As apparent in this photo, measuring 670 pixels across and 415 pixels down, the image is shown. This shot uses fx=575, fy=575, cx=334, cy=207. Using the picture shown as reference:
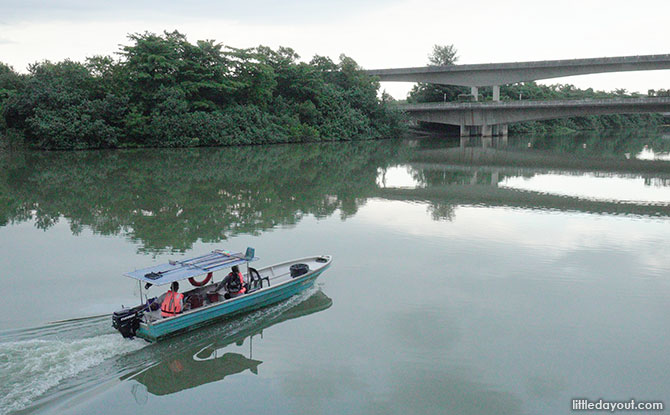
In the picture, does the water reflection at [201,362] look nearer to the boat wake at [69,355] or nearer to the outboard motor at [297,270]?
the boat wake at [69,355]

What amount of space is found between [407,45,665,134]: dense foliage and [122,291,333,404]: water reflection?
55.4 metres

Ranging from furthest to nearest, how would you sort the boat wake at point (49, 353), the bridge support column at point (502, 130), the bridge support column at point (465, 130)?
the bridge support column at point (502, 130) < the bridge support column at point (465, 130) < the boat wake at point (49, 353)

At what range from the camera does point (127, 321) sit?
816 cm

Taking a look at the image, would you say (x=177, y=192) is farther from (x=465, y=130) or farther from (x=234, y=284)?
(x=465, y=130)

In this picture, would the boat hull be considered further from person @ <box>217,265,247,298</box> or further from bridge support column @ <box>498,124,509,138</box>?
bridge support column @ <box>498,124,509,138</box>

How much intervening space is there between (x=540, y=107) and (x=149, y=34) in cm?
3407

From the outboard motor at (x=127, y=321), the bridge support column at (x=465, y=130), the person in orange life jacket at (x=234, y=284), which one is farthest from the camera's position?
the bridge support column at (x=465, y=130)

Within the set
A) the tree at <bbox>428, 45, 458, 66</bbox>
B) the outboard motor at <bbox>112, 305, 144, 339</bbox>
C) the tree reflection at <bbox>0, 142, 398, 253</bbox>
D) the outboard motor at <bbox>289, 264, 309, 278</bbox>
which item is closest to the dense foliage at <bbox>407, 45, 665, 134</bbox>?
the tree at <bbox>428, 45, 458, 66</bbox>

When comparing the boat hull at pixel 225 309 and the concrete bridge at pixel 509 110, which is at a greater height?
the concrete bridge at pixel 509 110

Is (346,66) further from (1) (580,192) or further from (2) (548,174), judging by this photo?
(1) (580,192)

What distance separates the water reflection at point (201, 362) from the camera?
745 cm

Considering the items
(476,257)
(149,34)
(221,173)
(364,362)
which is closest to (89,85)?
(149,34)

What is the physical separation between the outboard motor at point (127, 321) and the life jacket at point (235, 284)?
1555mm

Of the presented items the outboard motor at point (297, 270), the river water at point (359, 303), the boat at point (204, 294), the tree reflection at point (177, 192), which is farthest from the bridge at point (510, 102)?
the boat at point (204, 294)
